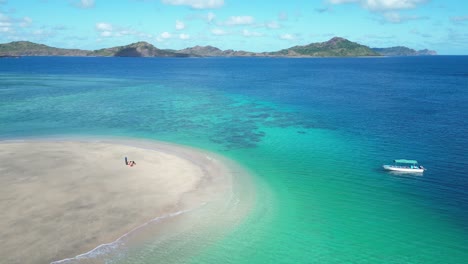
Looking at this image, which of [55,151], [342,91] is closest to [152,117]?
[55,151]

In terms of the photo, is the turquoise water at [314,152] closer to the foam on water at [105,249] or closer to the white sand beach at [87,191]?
the foam on water at [105,249]

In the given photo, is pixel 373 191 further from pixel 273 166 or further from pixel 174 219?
pixel 174 219

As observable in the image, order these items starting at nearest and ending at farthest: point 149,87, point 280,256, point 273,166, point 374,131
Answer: point 280,256
point 273,166
point 374,131
point 149,87

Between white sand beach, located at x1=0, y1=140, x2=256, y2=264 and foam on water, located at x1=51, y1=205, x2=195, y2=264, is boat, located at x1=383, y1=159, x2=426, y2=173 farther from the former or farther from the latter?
foam on water, located at x1=51, y1=205, x2=195, y2=264

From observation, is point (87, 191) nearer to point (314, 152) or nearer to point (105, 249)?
point (105, 249)

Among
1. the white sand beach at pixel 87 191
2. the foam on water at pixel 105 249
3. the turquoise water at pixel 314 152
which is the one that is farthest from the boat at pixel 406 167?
the foam on water at pixel 105 249

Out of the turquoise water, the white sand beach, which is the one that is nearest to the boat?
the turquoise water
